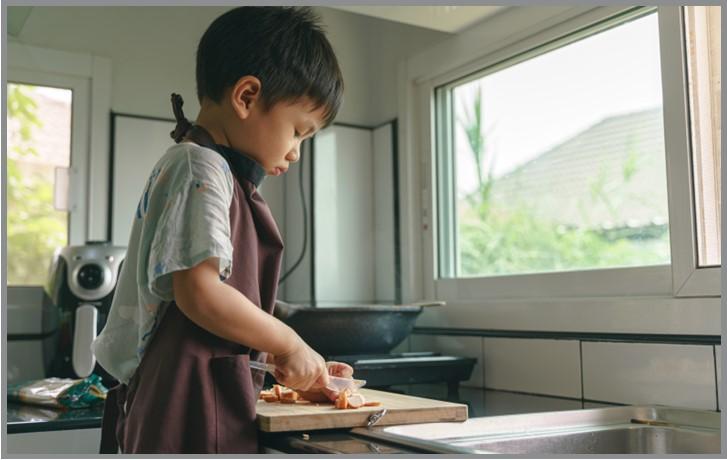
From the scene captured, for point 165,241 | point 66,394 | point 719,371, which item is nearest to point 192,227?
point 165,241

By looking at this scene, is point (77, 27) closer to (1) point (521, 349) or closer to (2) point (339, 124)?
(2) point (339, 124)

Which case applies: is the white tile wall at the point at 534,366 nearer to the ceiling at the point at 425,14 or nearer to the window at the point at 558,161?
the window at the point at 558,161

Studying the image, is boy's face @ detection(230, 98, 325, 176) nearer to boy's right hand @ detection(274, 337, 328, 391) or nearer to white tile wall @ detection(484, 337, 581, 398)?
boy's right hand @ detection(274, 337, 328, 391)

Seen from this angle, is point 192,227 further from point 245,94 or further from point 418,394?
point 418,394

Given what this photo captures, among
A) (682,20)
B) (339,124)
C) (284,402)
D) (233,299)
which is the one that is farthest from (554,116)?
(233,299)

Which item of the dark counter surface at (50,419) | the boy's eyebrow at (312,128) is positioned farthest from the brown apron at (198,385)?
the dark counter surface at (50,419)

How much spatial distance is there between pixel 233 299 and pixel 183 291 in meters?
0.05

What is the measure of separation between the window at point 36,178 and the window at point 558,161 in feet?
2.93

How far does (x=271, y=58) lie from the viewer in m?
0.89

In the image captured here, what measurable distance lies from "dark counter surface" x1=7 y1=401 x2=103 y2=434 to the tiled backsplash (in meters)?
0.74

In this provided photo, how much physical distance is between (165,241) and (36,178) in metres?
1.22

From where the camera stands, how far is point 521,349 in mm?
1502

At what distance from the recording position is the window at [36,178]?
1790mm

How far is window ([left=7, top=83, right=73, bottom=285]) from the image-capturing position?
179cm
